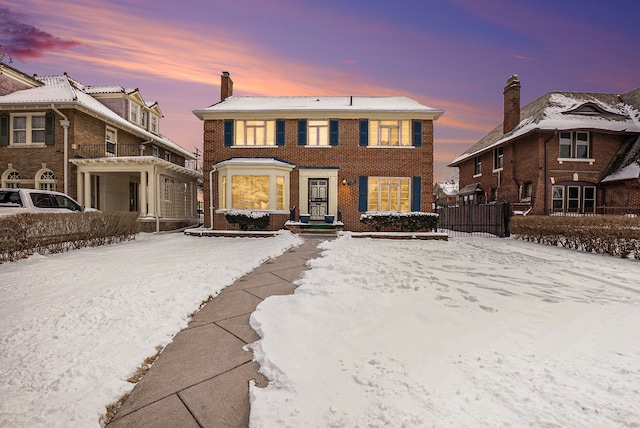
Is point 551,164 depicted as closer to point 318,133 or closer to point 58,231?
point 318,133

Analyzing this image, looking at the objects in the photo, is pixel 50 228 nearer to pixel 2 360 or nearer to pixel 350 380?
pixel 2 360

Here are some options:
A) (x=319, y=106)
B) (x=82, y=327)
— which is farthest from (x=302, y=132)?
(x=82, y=327)

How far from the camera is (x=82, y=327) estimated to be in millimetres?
2861

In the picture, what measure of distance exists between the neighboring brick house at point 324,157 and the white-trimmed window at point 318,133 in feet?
0.17

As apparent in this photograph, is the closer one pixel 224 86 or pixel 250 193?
pixel 250 193

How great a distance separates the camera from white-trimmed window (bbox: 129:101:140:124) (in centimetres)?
1900

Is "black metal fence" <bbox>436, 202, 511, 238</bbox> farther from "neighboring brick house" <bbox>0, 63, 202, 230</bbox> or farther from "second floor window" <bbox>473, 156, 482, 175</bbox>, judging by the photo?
"neighboring brick house" <bbox>0, 63, 202, 230</bbox>

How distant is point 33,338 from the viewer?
2.65 meters

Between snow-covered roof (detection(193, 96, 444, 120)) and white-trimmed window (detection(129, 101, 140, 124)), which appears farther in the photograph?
white-trimmed window (detection(129, 101, 140, 124))

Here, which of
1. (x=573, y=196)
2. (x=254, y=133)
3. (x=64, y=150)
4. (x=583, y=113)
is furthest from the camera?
(x=583, y=113)

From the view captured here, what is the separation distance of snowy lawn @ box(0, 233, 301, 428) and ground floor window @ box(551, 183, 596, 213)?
61.6ft

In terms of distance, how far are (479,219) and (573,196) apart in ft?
20.4

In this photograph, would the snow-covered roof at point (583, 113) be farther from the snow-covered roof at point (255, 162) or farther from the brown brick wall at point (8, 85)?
the brown brick wall at point (8, 85)

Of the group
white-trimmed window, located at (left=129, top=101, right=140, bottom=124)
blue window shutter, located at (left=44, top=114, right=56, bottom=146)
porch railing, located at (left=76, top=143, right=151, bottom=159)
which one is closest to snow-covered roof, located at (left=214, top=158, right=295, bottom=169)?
porch railing, located at (left=76, top=143, right=151, bottom=159)
